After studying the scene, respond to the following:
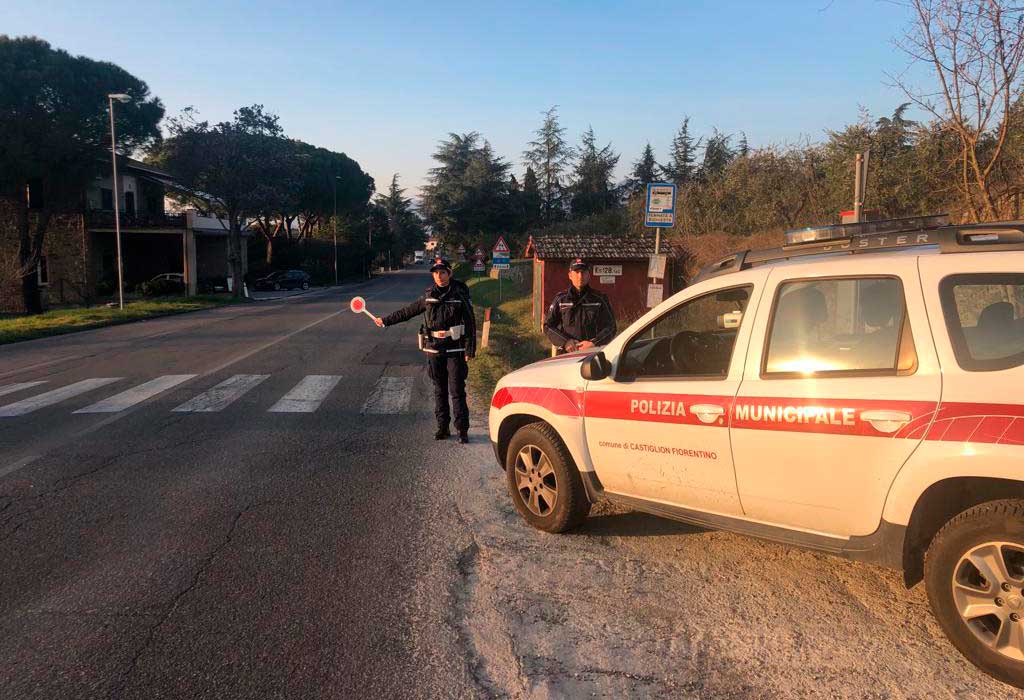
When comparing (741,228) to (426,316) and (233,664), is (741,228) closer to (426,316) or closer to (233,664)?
(426,316)

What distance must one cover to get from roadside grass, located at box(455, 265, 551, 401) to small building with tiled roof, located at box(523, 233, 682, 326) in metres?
1.72

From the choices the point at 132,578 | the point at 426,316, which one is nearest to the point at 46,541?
the point at 132,578

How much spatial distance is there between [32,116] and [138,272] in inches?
595

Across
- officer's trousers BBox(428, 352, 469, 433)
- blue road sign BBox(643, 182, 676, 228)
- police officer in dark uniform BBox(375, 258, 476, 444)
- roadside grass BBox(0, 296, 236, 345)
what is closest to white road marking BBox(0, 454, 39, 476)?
police officer in dark uniform BBox(375, 258, 476, 444)

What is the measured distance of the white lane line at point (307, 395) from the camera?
9.68 m

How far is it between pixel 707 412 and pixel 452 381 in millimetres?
4291

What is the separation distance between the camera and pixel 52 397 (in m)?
10.5

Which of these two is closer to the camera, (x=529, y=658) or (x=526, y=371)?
(x=529, y=658)

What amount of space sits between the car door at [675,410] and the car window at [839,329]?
205mm

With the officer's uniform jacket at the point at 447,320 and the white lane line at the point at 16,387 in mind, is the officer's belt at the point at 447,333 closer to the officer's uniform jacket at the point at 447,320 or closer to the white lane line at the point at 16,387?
the officer's uniform jacket at the point at 447,320

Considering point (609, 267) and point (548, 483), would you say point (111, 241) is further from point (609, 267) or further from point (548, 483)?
point (548, 483)

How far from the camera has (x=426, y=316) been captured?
7.90 m

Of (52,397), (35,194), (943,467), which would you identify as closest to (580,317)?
(943,467)

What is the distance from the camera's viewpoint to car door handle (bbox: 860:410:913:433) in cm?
333
